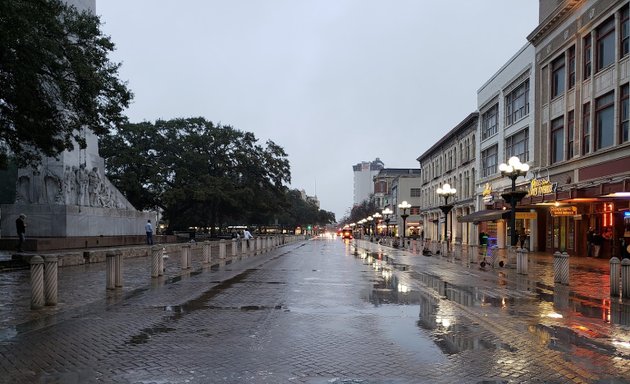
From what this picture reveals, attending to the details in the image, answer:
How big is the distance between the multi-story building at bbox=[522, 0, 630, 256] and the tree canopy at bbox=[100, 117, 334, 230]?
109 ft

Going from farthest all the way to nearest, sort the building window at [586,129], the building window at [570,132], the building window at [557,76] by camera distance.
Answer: the building window at [557,76] < the building window at [570,132] < the building window at [586,129]

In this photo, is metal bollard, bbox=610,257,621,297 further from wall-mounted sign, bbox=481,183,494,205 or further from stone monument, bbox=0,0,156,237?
wall-mounted sign, bbox=481,183,494,205

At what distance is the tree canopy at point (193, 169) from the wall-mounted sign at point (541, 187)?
3191cm

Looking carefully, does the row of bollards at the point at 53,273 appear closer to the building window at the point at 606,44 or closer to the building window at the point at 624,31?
the building window at the point at 624,31

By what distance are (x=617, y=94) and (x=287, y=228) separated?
12671 cm

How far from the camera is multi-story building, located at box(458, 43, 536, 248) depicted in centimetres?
4159

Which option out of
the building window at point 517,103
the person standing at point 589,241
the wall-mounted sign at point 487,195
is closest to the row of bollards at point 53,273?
the person standing at point 589,241

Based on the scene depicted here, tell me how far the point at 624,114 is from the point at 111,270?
80.9 feet

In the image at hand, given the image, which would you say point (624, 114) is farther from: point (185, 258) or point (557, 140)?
point (185, 258)

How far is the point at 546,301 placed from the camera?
47.1ft

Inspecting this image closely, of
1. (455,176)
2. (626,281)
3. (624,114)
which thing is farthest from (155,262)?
(455,176)

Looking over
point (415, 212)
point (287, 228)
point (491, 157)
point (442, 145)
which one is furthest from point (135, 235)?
point (287, 228)

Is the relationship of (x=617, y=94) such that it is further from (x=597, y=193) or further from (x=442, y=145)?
(x=442, y=145)

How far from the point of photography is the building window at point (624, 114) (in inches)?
1076
